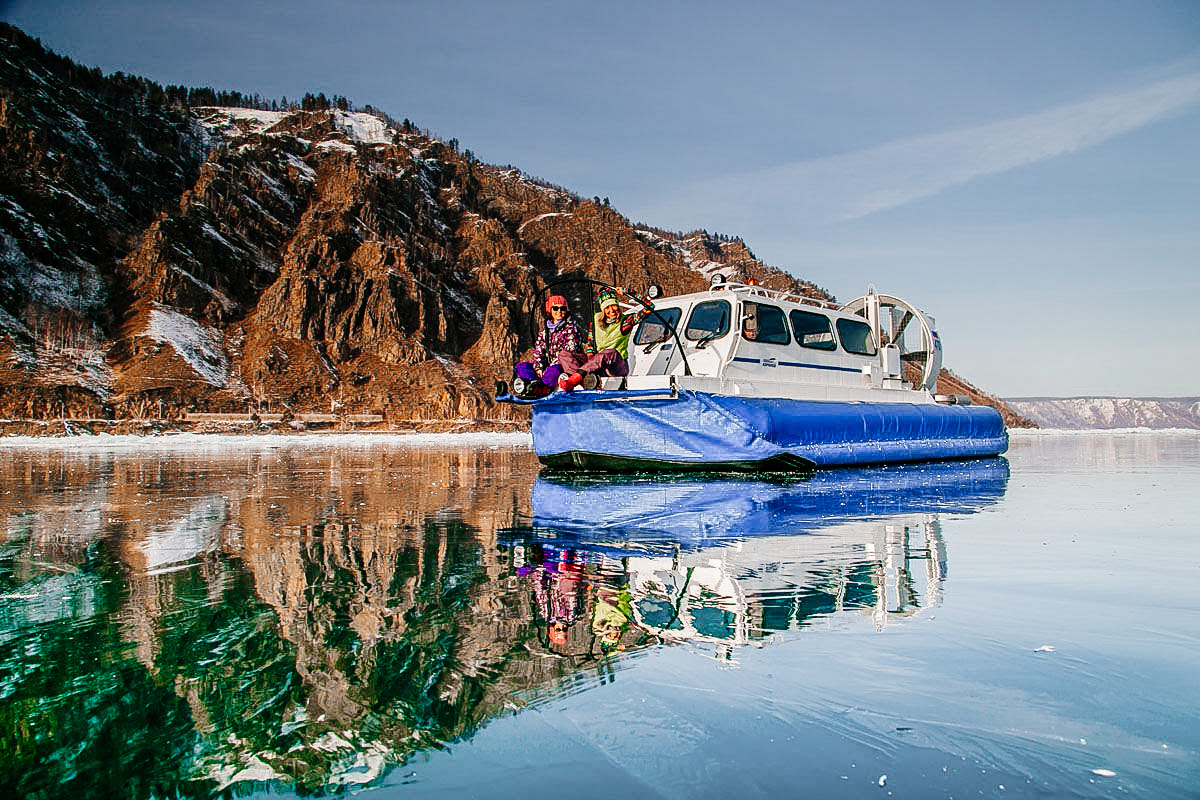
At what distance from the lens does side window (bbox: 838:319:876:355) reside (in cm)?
1284

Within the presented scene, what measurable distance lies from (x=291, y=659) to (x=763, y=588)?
1837mm

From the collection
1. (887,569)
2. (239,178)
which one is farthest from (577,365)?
(239,178)

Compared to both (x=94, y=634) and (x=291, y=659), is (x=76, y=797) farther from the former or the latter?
(x=94, y=634)

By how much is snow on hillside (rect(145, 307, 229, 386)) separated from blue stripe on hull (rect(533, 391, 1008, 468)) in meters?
43.0

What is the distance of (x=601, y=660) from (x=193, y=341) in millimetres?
53748

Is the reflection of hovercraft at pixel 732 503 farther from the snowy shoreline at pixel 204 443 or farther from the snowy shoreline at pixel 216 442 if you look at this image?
the snowy shoreline at pixel 204 443

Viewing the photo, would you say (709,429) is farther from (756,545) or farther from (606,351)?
(756,545)

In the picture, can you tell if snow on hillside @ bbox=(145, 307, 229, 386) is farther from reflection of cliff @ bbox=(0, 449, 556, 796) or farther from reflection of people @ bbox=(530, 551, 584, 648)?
reflection of people @ bbox=(530, 551, 584, 648)

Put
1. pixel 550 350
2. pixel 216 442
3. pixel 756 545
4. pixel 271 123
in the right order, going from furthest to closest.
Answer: pixel 271 123, pixel 216 442, pixel 550 350, pixel 756 545

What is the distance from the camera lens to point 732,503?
6.66 metres

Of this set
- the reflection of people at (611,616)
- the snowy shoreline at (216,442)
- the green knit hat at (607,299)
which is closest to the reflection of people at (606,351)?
the green knit hat at (607,299)

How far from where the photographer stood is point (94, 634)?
2.70 m

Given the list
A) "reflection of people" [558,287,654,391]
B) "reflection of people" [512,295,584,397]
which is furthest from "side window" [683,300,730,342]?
"reflection of people" [512,295,584,397]

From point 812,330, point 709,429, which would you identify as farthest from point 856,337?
point 709,429
